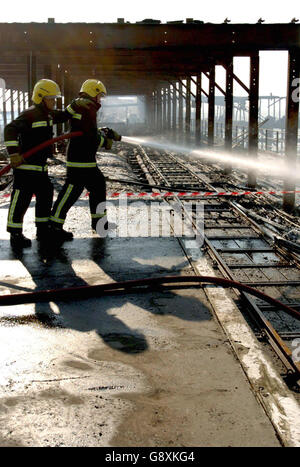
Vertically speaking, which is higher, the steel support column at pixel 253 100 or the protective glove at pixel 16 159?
the steel support column at pixel 253 100

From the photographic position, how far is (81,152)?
250 inches

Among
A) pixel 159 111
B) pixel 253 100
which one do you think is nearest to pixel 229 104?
pixel 253 100

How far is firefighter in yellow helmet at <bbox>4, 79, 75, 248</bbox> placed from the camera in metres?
5.95

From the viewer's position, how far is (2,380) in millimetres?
3053

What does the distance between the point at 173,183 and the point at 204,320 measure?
1042 cm

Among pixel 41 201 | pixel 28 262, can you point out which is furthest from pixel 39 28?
pixel 28 262

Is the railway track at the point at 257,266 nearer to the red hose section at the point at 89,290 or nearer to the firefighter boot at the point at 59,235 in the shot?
the red hose section at the point at 89,290

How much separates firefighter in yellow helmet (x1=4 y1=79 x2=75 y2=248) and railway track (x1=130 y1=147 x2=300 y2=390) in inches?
72.5

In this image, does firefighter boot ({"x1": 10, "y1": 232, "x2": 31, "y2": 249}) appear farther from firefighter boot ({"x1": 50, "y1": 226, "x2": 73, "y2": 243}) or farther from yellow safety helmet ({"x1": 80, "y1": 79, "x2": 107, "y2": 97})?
yellow safety helmet ({"x1": 80, "y1": 79, "x2": 107, "y2": 97})

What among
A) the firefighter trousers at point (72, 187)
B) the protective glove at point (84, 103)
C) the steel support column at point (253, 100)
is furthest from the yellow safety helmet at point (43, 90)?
the steel support column at point (253, 100)

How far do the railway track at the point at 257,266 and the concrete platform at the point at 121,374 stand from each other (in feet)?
1.26

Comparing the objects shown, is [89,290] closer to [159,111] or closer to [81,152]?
[81,152]

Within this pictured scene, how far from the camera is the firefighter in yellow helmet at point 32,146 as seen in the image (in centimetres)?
595

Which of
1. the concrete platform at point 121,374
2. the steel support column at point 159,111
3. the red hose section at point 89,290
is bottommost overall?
the concrete platform at point 121,374
